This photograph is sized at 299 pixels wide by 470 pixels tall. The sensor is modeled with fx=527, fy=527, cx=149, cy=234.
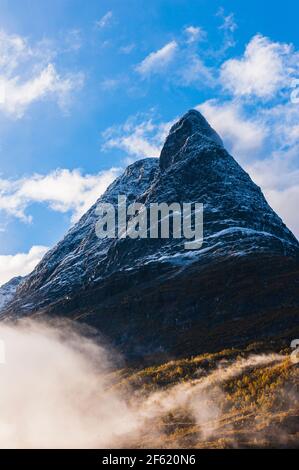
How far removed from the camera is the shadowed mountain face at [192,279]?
100 metres

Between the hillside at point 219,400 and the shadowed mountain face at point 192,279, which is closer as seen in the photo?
the hillside at point 219,400

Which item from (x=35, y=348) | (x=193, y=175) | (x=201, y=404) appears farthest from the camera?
(x=193, y=175)

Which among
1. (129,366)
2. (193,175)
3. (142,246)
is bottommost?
(129,366)

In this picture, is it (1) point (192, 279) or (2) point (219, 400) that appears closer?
(2) point (219, 400)

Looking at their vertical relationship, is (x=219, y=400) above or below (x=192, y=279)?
below

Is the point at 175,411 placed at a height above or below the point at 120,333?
below

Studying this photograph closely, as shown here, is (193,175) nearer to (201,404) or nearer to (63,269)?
(63,269)

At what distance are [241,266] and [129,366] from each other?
4105 centimetres

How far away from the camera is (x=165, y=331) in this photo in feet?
346

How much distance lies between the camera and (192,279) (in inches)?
4813

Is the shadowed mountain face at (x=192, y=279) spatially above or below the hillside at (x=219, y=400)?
above
